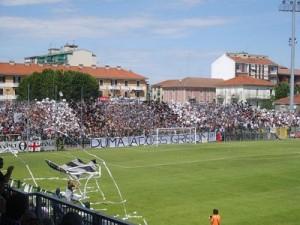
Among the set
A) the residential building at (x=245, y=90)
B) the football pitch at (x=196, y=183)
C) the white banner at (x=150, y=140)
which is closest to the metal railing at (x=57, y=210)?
the football pitch at (x=196, y=183)

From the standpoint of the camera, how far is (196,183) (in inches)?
1160

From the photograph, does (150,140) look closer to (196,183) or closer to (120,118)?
(120,118)

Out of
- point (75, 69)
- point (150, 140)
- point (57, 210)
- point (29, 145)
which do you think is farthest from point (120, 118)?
point (75, 69)

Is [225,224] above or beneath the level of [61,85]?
beneath

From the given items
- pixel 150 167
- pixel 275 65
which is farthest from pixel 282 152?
pixel 275 65

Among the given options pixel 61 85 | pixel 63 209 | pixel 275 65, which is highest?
pixel 275 65

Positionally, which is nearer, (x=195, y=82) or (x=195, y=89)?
(x=195, y=89)

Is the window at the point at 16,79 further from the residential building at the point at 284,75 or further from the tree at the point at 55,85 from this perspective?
the residential building at the point at 284,75

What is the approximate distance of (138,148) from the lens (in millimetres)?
52938

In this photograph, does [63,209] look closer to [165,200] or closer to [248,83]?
[165,200]

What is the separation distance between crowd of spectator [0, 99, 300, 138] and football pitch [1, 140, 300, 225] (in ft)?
22.0

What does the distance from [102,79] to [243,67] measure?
49817mm

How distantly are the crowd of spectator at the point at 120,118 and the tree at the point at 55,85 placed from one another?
3095 centimetres

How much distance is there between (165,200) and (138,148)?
28.8 metres
